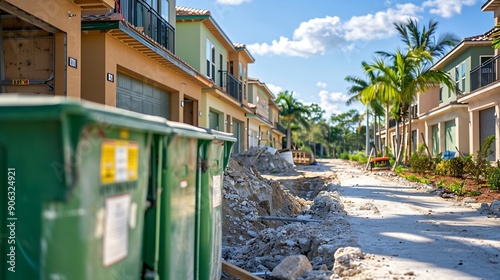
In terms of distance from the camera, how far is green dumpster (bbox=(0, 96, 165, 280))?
7.51ft

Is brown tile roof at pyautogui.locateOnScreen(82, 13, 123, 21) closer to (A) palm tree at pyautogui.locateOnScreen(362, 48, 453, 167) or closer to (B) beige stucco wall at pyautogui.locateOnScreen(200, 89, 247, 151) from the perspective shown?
(B) beige stucco wall at pyautogui.locateOnScreen(200, 89, 247, 151)

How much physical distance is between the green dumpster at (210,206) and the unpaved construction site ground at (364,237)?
117 cm

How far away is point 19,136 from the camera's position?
257 centimetres

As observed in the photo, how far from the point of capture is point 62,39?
9.36 meters

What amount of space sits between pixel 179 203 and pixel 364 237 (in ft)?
15.7

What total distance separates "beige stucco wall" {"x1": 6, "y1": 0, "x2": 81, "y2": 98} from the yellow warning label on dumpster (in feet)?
22.0

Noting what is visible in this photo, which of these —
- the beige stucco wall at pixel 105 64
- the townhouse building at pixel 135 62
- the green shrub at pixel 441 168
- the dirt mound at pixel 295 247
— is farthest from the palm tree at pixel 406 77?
the dirt mound at pixel 295 247

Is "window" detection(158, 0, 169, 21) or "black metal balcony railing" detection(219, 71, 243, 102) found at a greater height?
"window" detection(158, 0, 169, 21)

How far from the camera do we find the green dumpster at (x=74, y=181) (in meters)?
2.29

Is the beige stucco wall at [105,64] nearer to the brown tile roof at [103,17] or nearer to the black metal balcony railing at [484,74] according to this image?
the brown tile roof at [103,17]

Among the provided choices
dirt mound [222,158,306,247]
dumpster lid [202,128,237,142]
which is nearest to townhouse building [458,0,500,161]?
dirt mound [222,158,306,247]

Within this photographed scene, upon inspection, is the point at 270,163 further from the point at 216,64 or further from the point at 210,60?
the point at 210,60

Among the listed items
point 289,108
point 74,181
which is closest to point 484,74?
point 74,181

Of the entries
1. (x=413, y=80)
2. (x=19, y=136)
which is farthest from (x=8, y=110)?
(x=413, y=80)
